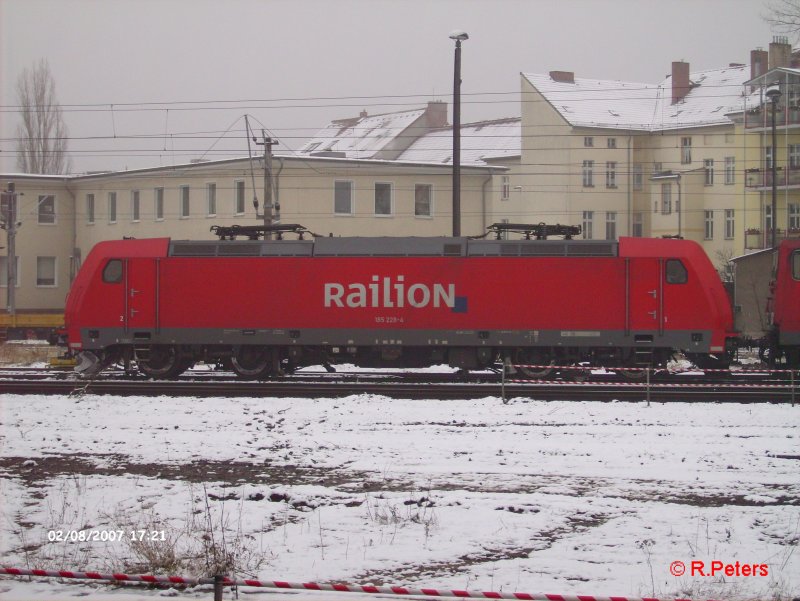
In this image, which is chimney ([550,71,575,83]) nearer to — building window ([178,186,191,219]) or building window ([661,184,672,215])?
building window ([661,184,672,215])

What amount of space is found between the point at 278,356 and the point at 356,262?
2.99 metres

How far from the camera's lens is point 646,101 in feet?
206

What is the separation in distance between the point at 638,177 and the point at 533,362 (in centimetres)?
4258

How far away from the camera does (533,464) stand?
12719mm

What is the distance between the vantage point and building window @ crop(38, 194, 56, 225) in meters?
49.1

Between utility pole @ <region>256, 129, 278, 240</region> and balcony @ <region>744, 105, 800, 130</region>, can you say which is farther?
balcony @ <region>744, 105, 800, 130</region>

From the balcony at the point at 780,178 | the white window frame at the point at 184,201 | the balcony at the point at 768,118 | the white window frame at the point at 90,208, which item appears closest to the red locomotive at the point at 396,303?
the white window frame at the point at 184,201

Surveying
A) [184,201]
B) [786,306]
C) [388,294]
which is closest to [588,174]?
[184,201]

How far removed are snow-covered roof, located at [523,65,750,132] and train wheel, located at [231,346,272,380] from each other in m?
39.9

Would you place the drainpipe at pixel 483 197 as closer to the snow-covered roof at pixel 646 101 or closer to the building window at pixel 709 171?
the snow-covered roof at pixel 646 101

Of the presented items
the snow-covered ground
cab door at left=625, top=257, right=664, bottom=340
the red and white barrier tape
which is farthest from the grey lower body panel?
the red and white barrier tape

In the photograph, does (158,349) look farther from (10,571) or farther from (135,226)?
(135,226)

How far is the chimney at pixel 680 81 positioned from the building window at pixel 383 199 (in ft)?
89.9

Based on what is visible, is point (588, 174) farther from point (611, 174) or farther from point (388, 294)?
point (388, 294)
